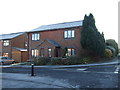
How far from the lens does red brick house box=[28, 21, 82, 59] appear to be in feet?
79.8

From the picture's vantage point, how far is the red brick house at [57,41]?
2431 centimetres

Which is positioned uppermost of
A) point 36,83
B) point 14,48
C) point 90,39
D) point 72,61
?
point 90,39

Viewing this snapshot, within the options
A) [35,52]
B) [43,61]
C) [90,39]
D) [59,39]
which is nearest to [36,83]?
[43,61]

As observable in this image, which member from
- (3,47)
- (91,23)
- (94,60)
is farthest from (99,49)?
(3,47)

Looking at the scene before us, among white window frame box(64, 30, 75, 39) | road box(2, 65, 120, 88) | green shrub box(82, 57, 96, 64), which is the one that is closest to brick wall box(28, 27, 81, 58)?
white window frame box(64, 30, 75, 39)

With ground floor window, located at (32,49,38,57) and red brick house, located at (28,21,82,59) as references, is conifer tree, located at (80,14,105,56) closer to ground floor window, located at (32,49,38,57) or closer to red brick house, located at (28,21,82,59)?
red brick house, located at (28,21,82,59)

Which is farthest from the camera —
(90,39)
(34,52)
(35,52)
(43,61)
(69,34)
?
(34,52)

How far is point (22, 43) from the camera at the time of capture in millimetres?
35531

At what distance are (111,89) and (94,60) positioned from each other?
15320 millimetres

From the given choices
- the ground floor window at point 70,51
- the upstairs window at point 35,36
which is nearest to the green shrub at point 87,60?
the ground floor window at point 70,51

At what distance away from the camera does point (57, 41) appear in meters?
26.2

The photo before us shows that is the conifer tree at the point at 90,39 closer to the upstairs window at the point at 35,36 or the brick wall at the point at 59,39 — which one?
the brick wall at the point at 59,39

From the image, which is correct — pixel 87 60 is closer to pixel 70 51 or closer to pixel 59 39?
pixel 70 51

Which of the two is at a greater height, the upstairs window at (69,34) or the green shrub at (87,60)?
the upstairs window at (69,34)
